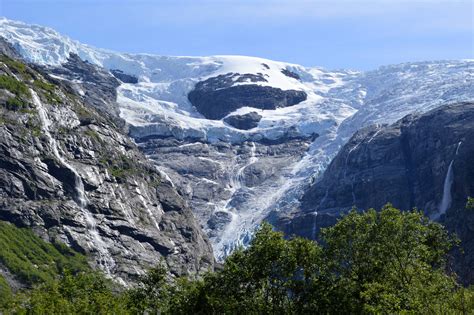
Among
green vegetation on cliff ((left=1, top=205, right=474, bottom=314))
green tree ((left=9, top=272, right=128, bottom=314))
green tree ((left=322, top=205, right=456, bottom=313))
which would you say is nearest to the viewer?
green tree ((left=322, top=205, right=456, bottom=313))

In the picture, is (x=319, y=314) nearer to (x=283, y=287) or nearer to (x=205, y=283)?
(x=283, y=287)

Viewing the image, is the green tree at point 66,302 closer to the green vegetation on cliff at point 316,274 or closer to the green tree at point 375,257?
the green vegetation on cliff at point 316,274

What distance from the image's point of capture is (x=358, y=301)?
64.4 m

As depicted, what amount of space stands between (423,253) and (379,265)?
185 inches

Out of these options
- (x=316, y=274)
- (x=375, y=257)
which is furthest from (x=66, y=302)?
(x=375, y=257)

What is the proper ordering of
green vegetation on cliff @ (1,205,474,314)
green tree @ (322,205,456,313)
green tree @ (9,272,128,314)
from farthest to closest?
green tree @ (9,272,128,314) < green vegetation on cliff @ (1,205,474,314) < green tree @ (322,205,456,313)

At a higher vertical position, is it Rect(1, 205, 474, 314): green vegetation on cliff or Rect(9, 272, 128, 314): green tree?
Rect(1, 205, 474, 314): green vegetation on cliff

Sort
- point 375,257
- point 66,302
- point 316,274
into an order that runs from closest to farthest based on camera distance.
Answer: point 375,257, point 316,274, point 66,302

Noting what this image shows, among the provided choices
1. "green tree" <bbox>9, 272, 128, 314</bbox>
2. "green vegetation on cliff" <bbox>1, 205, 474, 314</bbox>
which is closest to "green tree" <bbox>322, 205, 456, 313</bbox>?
"green vegetation on cliff" <bbox>1, 205, 474, 314</bbox>

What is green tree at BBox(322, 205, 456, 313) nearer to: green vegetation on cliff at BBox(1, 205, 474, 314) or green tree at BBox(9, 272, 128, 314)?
green vegetation on cliff at BBox(1, 205, 474, 314)

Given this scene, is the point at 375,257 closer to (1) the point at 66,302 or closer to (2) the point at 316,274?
(2) the point at 316,274

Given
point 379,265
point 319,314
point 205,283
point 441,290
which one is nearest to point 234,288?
point 205,283

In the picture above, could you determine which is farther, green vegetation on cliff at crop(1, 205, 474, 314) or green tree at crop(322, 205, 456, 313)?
green vegetation on cliff at crop(1, 205, 474, 314)

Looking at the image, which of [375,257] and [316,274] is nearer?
[375,257]
